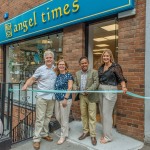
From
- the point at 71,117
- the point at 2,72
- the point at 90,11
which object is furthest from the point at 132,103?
the point at 2,72

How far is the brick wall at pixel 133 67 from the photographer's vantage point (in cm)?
405

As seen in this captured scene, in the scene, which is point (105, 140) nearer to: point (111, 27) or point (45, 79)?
point (45, 79)

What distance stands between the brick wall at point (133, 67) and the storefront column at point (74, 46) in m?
1.08

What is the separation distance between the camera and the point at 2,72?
27.9 ft

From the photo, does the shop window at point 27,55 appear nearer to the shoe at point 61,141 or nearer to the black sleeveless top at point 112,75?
the black sleeveless top at point 112,75

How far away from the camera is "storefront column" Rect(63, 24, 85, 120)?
17.0ft

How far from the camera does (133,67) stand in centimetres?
416

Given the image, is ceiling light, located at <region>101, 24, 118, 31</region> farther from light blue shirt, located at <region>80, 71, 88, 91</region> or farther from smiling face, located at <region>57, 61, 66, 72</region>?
→ smiling face, located at <region>57, 61, 66, 72</region>

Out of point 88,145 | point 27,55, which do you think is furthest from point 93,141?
point 27,55

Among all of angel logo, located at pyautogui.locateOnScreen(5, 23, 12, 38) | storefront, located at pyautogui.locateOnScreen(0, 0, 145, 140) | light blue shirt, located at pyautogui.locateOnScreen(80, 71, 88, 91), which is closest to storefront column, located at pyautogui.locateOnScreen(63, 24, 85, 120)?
storefront, located at pyautogui.locateOnScreen(0, 0, 145, 140)

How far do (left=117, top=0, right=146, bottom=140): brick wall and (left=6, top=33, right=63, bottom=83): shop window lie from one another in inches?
90.6

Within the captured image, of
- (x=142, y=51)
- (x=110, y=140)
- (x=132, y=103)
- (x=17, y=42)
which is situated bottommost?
(x=110, y=140)

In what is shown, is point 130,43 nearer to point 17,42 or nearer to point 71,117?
point 71,117

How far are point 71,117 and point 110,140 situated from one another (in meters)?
1.50
